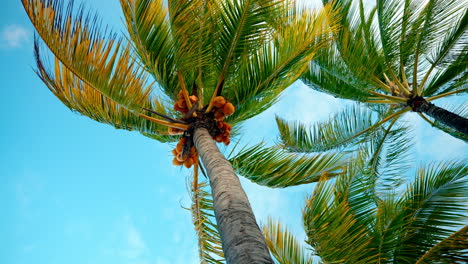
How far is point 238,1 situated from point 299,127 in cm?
365

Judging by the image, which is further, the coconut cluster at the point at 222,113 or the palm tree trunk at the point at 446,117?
the palm tree trunk at the point at 446,117

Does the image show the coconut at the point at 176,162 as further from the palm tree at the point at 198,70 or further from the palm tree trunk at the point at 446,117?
the palm tree trunk at the point at 446,117

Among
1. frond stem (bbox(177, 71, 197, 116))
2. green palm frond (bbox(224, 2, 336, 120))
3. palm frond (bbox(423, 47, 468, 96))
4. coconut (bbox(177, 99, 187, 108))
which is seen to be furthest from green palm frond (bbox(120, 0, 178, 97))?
palm frond (bbox(423, 47, 468, 96))

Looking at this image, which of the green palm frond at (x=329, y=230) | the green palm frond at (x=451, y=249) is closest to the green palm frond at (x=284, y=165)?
the green palm frond at (x=329, y=230)

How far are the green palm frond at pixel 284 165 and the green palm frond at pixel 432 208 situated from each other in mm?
961

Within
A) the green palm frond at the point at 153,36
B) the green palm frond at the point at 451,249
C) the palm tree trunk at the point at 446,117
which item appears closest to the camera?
the green palm frond at the point at 451,249

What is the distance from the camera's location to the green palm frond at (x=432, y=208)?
4562 millimetres

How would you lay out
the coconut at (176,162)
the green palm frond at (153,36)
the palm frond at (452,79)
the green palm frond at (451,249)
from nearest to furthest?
the green palm frond at (451,249) < the green palm frond at (153,36) < the coconut at (176,162) < the palm frond at (452,79)

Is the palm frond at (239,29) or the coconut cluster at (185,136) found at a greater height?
the palm frond at (239,29)

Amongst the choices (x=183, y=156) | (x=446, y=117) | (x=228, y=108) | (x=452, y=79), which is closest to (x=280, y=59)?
(x=228, y=108)

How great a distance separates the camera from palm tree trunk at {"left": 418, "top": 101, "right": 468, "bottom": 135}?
5.88 meters

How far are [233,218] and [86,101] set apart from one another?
8.81 ft

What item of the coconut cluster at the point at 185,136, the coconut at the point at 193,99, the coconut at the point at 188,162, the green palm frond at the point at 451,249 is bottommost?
the green palm frond at the point at 451,249

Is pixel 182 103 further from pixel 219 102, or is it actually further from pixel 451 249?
pixel 451 249
